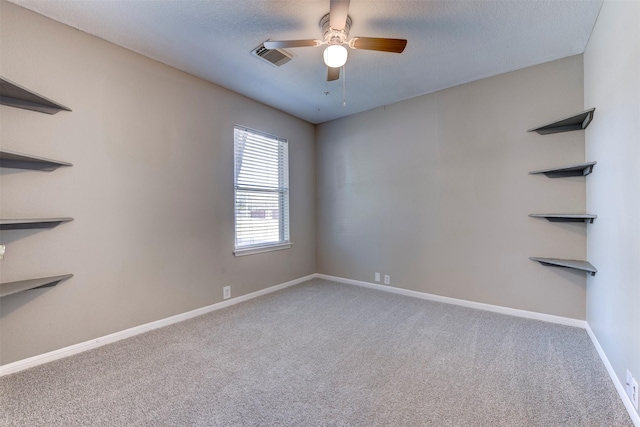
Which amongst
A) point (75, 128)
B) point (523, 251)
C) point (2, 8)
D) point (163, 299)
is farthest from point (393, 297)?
point (2, 8)

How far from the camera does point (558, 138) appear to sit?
8.74ft

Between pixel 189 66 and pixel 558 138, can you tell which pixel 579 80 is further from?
pixel 189 66

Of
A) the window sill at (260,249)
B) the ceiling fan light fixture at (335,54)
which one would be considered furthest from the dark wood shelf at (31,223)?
the ceiling fan light fixture at (335,54)

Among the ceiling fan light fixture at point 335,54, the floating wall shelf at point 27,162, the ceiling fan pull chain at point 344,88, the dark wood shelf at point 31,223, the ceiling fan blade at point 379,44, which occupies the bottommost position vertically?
the dark wood shelf at point 31,223

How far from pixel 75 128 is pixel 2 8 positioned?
84 cm

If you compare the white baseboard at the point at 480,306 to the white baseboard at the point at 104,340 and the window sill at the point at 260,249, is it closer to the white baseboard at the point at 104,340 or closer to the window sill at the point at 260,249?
the window sill at the point at 260,249

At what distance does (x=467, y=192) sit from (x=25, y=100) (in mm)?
4161

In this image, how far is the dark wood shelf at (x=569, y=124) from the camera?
7.62 feet

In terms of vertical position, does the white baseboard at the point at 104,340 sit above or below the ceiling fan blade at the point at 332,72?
below

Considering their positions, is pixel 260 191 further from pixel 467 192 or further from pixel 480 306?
pixel 480 306

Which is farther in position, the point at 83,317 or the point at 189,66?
the point at 189,66

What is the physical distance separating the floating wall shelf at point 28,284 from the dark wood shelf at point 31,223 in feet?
1.30

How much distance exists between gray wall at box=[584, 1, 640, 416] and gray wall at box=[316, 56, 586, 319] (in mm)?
284

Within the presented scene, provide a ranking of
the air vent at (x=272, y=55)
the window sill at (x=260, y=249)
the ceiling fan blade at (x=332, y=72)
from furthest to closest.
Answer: the window sill at (x=260, y=249), the air vent at (x=272, y=55), the ceiling fan blade at (x=332, y=72)
